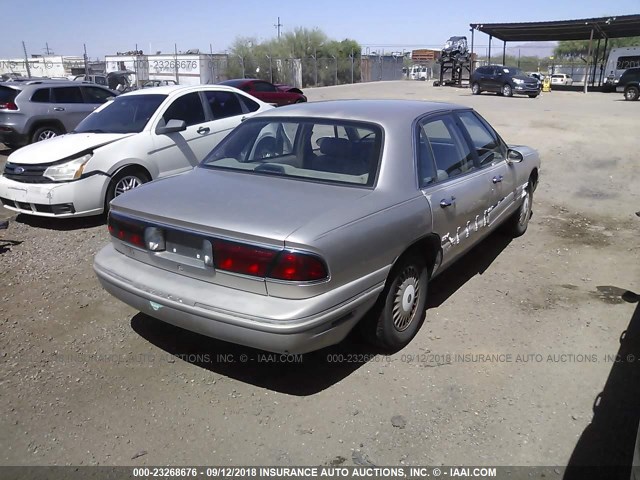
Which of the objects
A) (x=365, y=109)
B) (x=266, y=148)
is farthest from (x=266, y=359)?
(x=365, y=109)

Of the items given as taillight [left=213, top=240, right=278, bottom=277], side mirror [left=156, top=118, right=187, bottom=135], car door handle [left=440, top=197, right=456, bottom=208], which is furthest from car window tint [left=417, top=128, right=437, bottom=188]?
side mirror [left=156, top=118, right=187, bottom=135]

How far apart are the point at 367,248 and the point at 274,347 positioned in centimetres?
78

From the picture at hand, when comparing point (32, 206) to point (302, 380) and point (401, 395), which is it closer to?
point (302, 380)

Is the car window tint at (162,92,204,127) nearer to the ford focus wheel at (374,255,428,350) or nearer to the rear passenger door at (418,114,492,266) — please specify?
the rear passenger door at (418,114,492,266)

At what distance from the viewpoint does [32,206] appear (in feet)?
20.2

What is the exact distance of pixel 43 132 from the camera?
11.1 m

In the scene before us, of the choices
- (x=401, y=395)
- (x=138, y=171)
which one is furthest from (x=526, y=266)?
(x=138, y=171)

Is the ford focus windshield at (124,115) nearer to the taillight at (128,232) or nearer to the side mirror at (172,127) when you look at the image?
the side mirror at (172,127)

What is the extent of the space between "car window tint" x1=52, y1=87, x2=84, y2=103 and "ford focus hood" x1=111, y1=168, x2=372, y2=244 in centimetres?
917

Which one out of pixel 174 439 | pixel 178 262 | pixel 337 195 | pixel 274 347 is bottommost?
pixel 174 439

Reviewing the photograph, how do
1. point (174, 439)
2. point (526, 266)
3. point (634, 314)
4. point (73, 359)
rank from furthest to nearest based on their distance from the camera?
point (526, 266) < point (634, 314) < point (73, 359) < point (174, 439)

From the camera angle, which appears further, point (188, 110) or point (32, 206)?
point (188, 110)

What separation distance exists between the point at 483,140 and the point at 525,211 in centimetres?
156

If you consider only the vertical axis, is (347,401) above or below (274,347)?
below
